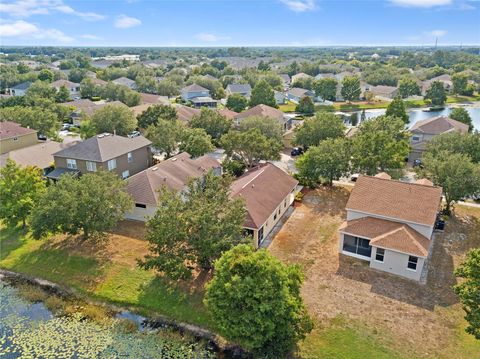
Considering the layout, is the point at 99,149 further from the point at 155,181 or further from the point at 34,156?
the point at 34,156

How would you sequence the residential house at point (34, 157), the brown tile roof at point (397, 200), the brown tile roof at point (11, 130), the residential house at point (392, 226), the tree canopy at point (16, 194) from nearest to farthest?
the residential house at point (392, 226) → the brown tile roof at point (397, 200) → the tree canopy at point (16, 194) → the residential house at point (34, 157) → the brown tile roof at point (11, 130)

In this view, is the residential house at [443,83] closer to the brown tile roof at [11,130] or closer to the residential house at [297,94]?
the residential house at [297,94]

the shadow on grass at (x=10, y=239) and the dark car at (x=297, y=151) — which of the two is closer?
the shadow on grass at (x=10, y=239)

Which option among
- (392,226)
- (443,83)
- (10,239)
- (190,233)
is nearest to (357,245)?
(392,226)

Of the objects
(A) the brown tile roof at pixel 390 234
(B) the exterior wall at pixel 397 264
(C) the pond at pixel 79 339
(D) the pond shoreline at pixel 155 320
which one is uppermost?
(A) the brown tile roof at pixel 390 234

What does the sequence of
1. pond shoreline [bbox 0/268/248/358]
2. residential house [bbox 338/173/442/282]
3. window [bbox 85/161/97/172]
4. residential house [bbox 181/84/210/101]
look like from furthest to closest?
residential house [bbox 181/84/210/101] → window [bbox 85/161/97/172] → residential house [bbox 338/173/442/282] → pond shoreline [bbox 0/268/248/358]

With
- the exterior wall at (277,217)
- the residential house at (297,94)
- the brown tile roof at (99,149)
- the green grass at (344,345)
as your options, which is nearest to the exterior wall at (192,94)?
the residential house at (297,94)

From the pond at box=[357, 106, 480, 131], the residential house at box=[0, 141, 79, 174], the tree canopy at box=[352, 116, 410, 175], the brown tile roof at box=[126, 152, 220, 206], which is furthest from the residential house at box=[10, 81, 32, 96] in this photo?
the tree canopy at box=[352, 116, 410, 175]

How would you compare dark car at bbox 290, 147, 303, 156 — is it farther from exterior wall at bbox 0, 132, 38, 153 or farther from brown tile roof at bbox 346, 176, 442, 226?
exterior wall at bbox 0, 132, 38, 153
